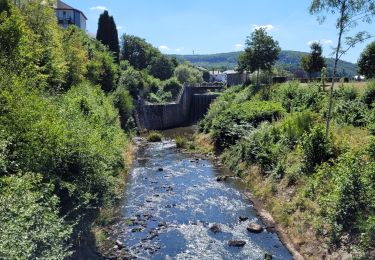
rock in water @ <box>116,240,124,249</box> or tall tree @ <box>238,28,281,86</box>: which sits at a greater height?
tall tree @ <box>238,28,281,86</box>

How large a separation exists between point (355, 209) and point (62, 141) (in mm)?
11828

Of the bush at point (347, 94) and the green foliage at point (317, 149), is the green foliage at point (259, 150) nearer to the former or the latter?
the green foliage at point (317, 149)

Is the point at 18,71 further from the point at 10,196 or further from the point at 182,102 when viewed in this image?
the point at 182,102

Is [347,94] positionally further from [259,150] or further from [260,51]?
[260,51]

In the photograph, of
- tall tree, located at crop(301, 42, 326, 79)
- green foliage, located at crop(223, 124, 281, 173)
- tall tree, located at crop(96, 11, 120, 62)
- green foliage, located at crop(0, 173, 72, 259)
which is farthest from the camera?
tall tree, located at crop(96, 11, 120, 62)

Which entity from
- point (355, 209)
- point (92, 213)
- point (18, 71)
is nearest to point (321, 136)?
point (355, 209)

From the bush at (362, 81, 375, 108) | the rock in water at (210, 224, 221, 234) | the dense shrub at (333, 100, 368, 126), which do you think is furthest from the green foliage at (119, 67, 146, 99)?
the rock in water at (210, 224, 221, 234)

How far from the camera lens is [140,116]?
182 feet

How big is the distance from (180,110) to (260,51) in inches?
696

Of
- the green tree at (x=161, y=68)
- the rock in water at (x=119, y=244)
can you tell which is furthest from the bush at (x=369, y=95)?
the green tree at (x=161, y=68)

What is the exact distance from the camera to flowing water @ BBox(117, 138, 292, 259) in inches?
682

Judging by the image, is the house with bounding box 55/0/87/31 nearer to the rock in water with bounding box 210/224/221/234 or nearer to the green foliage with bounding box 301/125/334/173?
the green foliage with bounding box 301/125/334/173

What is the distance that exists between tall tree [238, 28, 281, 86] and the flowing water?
22.2 m

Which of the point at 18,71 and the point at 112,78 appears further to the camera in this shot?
the point at 112,78
